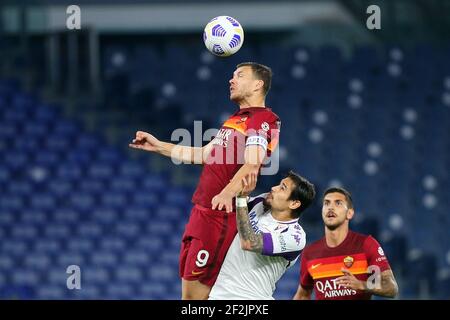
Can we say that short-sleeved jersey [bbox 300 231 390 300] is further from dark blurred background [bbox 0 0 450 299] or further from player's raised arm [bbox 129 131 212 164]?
dark blurred background [bbox 0 0 450 299]

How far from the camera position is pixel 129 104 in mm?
16422

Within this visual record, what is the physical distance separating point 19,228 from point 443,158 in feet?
17.0

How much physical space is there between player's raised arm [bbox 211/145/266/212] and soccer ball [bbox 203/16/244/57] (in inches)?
29.4

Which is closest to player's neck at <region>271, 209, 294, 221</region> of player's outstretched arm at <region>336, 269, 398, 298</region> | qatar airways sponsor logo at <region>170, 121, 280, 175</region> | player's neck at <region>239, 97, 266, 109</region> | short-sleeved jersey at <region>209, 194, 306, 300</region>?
short-sleeved jersey at <region>209, 194, 306, 300</region>

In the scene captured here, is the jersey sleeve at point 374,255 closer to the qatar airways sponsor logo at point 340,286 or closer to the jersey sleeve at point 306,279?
the qatar airways sponsor logo at point 340,286

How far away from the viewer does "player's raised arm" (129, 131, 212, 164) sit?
8250 mm

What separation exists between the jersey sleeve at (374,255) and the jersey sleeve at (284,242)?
1.99 ft

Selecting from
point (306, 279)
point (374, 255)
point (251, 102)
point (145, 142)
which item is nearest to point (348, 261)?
point (374, 255)

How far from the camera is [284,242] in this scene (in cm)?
799

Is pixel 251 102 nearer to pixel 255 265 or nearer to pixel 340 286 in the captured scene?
pixel 255 265

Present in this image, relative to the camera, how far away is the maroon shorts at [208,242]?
821cm
